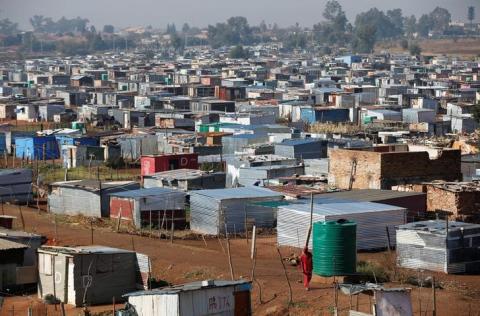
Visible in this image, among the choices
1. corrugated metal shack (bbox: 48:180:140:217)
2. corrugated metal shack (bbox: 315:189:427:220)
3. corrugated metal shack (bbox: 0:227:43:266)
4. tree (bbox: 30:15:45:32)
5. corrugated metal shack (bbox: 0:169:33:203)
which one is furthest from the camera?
tree (bbox: 30:15:45:32)

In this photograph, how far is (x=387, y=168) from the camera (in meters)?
16.8

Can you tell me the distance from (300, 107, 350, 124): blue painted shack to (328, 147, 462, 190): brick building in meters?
15.4

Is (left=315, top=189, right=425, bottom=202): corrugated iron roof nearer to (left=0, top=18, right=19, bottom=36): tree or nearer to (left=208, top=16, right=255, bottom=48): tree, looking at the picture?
(left=208, top=16, right=255, bottom=48): tree

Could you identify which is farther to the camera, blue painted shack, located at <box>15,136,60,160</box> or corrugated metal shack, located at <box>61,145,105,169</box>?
blue painted shack, located at <box>15,136,60,160</box>

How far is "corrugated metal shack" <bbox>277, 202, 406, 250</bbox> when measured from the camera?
13969mm

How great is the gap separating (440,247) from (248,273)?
219 centimetres

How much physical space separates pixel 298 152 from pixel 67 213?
237 inches

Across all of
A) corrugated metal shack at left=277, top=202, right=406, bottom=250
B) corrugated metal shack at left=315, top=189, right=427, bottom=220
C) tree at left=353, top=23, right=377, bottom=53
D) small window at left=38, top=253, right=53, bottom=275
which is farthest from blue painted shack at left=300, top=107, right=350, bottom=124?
tree at left=353, top=23, right=377, bottom=53

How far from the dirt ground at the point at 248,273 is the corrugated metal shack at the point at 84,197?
2.23 feet

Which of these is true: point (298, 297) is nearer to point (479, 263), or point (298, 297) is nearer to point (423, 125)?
point (479, 263)

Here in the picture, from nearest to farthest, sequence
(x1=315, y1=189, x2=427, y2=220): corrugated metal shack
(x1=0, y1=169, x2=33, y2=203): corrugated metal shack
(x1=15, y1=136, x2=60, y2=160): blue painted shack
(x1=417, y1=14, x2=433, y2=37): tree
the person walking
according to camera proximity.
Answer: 1. the person walking
2. (x1=315, y1=189, x2=427, y2=220): corrugated metal shack
3. (x1=0, y1=169, x2=33, y2=203): corrugated metal shack
4. (x1=15, y1=136, x2=60, y2=160): blue painted shack
5. (x1=417, y1=14, x2=433, y2=37): tree

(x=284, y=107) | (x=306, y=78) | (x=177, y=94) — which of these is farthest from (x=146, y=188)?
(x=306, y=78)

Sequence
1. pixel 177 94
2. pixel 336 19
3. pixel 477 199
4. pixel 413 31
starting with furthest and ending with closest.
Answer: pixel 413 31 → pixel 336 19 → pixel 177 94 → pixel 477 199

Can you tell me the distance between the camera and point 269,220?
1577cm
